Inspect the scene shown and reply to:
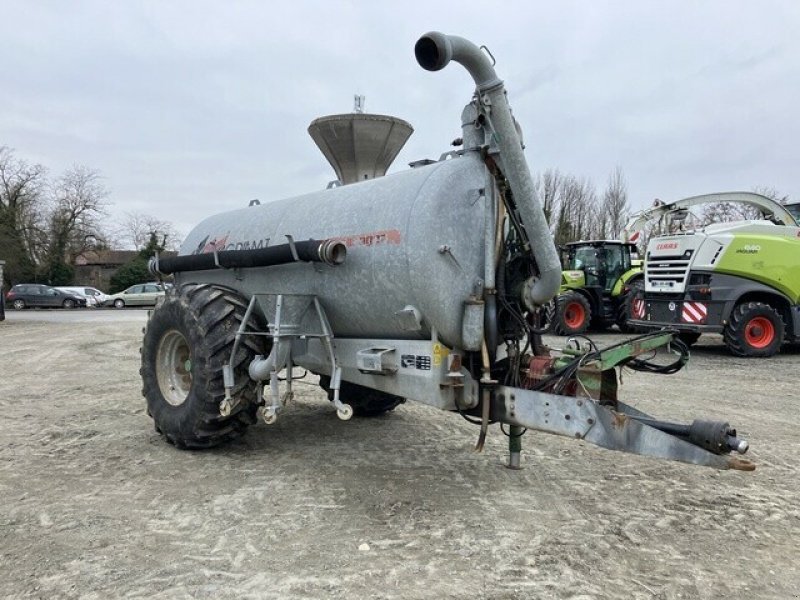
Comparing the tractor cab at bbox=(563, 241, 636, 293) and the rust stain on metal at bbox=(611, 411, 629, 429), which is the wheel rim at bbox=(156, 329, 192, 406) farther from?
the tractor cab at bbox=(563, 241, 636, 293)

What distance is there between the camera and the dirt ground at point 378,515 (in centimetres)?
289

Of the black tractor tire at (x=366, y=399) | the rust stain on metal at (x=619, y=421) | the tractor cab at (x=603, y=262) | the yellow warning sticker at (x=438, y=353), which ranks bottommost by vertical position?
the black tractor tire at (x=366, y=399)

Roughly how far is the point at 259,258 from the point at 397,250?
4.31 feet

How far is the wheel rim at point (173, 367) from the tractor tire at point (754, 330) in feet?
30.9

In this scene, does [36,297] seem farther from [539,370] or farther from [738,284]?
[539,370]

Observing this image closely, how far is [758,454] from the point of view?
16.3ft

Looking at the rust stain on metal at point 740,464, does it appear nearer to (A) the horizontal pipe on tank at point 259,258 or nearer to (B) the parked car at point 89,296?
(A) the horizontal pipe on tank at point 259,258

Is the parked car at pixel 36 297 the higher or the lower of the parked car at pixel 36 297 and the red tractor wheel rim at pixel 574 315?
the lower

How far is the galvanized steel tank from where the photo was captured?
3734 mm

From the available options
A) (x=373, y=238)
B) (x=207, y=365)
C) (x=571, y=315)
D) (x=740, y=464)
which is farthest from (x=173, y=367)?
(x=571, y=315)

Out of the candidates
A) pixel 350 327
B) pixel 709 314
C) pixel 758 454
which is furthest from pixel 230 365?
pixel 709 314

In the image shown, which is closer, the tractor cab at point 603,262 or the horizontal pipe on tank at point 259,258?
the horizontal pipe on tank at point 259,258

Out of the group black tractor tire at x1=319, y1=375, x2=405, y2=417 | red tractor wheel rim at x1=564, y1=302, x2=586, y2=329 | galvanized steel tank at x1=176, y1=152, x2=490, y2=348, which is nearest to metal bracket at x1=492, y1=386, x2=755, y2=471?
galvanized steel tank at x1=176, y1=152, x2=490, y2=348

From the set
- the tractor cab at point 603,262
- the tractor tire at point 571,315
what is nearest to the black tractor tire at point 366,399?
the tractor tire at point 571,315
